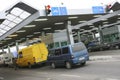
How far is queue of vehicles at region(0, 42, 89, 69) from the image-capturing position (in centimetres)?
2073

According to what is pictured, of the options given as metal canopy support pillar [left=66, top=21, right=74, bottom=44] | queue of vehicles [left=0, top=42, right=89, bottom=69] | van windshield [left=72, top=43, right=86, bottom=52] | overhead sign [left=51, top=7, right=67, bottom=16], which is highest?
overhead sign [left=51, top=7, right=67, bottom=16]

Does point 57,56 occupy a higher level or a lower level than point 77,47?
lower

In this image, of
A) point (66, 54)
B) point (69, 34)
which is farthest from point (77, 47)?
point (69, 34)

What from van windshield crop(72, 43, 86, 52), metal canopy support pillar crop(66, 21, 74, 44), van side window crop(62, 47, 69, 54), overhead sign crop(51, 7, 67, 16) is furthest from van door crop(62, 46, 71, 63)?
metal canopy support pillar crop(66, 21, 74, 44)

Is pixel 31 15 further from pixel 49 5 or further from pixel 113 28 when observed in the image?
pixel 113 28

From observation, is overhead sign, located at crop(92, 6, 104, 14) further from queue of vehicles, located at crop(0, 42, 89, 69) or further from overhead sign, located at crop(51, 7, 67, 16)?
queue of vehicles, located at crop(0, 42, 89, 69)

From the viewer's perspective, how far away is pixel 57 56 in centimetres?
2295

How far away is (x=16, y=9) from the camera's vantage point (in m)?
23.9

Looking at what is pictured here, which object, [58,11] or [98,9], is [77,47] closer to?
[58,11]

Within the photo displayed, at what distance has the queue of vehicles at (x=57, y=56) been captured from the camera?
68.0 feet

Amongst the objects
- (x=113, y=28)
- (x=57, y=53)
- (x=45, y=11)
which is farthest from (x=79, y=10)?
(x=113, y=28)

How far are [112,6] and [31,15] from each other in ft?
30.3

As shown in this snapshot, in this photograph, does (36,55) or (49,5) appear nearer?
(49,5)

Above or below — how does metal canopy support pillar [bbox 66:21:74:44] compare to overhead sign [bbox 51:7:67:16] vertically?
below
